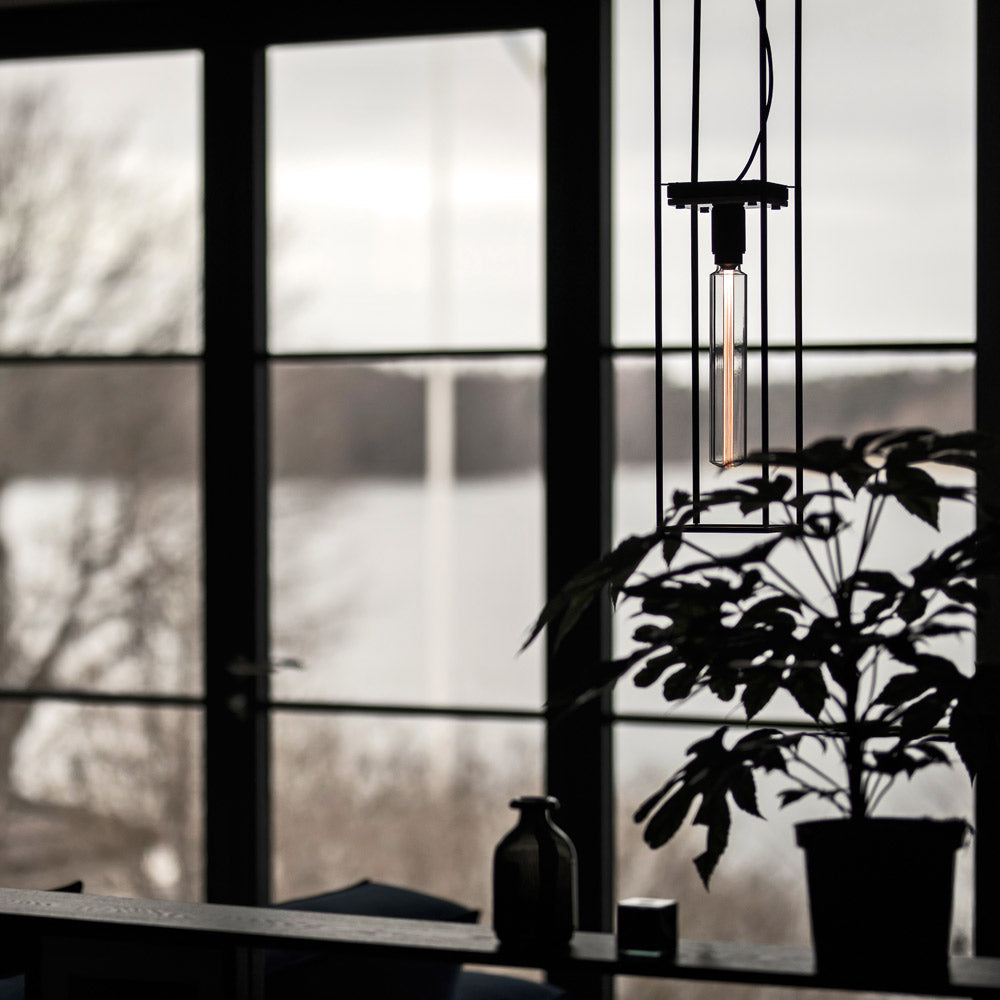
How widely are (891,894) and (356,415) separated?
2425 millimetres

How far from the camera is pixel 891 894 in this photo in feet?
6.50

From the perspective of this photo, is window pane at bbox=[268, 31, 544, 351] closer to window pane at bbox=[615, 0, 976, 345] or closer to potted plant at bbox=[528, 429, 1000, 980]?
window pane at bbox=[615, 0, 976, 345]

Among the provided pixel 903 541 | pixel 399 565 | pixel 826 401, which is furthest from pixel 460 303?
pixel 903 541

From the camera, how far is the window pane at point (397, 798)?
405 cm

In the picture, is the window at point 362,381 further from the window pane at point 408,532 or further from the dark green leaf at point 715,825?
the dark green leaf at point 715,825

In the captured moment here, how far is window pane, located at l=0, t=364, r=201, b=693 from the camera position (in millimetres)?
4277

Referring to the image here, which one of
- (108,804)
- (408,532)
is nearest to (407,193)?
(408,532)

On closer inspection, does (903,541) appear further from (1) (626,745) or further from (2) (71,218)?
(2) (71,218)

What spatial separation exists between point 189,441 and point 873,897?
271 cm

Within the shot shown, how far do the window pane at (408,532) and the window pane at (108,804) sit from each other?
0.41 metres

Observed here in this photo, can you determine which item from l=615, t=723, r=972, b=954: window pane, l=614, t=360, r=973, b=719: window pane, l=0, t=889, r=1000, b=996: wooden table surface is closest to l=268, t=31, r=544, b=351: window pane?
l=614, t=360, r=973, b=719: window pane

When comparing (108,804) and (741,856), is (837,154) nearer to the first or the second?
(741,856)

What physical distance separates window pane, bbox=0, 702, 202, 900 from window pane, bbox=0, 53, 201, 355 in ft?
3.38

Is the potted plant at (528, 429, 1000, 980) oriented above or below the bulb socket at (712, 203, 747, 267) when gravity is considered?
below
